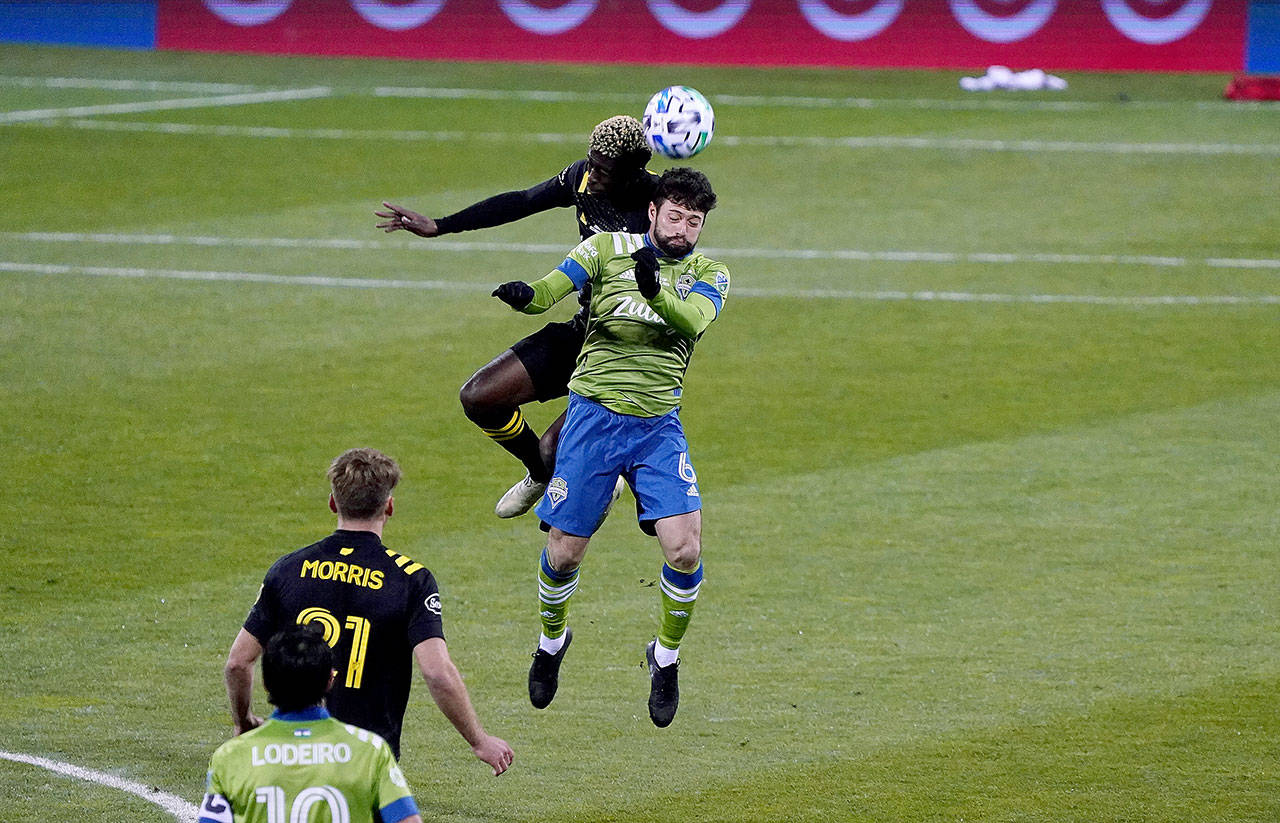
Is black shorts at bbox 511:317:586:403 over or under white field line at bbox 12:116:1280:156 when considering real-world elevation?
over

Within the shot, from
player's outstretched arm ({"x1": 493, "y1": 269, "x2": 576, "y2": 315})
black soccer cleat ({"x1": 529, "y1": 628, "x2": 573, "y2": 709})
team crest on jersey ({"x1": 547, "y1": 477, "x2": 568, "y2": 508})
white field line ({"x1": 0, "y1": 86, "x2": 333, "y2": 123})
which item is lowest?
white field line ({"x1": 0, "y1": 86, "x2": 333, "y2": 123})

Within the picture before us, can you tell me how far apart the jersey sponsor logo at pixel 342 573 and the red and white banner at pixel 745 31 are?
2792 centimetres

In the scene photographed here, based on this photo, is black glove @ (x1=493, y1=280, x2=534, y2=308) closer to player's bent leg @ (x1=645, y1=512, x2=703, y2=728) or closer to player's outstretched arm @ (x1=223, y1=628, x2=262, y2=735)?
player's bent leg @ (x1=645, y1=512, x2=703, y2=728)

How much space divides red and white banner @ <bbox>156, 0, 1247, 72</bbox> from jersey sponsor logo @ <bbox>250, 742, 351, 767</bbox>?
29.0 metres

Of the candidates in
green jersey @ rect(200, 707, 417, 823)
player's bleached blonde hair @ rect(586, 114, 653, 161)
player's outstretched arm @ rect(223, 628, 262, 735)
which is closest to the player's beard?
player's bleached blonde hair @ rect(586, 114, 653, 161)

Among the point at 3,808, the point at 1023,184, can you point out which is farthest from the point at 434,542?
the point at 1023,184

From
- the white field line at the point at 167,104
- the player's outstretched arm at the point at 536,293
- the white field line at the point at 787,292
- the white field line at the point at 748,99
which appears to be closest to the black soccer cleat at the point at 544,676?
the player's outstretched arm at the point at 536,293

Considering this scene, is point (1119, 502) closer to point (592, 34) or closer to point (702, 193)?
point (702, 193)

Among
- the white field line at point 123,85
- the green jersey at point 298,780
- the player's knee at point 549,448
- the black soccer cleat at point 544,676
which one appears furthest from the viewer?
the white field line at point 123,85

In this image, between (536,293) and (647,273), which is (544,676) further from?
(647,273)

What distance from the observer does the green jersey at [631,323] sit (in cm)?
863

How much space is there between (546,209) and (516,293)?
198 centimetres

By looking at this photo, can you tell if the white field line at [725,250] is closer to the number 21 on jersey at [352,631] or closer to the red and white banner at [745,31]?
the red and white banner at [745,31]

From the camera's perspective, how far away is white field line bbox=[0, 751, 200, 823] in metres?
8.27
